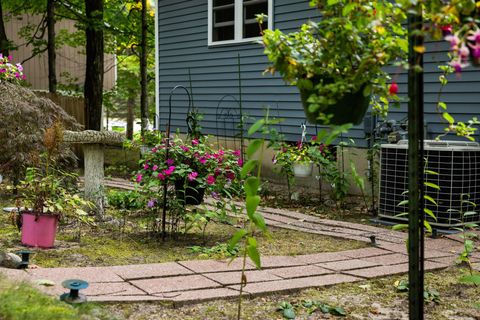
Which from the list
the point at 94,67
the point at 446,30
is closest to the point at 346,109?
the point at 446,30

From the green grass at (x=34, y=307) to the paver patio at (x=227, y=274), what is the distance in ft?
0.85

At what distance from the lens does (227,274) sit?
13.4 feet

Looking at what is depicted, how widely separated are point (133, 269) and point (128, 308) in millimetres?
826

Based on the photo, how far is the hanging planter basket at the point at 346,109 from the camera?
8.43 ft

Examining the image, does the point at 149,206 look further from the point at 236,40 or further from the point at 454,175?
the point at 236,40

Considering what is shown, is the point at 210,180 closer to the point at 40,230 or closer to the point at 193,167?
the point at 193,167

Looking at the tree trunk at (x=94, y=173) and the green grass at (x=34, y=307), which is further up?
the tree trunk at (x=94, y=173)

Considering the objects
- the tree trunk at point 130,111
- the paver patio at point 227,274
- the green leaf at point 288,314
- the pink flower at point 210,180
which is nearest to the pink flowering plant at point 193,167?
the pink flower at point 210,180

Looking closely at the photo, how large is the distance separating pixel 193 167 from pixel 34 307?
275cm

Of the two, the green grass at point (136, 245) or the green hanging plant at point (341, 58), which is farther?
the green grass at point (136, 245)

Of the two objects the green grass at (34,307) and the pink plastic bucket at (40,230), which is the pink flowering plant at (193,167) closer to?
the pink plastic bucket at (40,230)

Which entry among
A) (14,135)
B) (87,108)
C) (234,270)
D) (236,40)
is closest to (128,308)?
(234,270)

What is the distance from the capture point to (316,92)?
105 inches

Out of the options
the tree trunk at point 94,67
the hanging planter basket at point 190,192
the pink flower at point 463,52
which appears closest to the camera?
the pink flower at point 463,52
